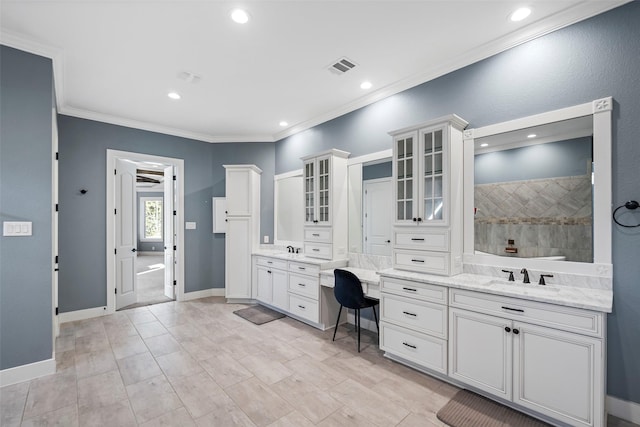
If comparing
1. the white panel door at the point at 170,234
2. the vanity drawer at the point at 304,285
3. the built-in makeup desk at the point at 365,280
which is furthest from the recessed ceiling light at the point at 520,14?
the white panel door at the point at 170,234

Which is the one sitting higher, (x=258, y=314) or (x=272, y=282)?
(x=272, y=282)

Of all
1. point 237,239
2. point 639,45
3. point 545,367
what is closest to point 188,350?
point 237,239

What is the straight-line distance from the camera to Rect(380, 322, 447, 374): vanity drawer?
2443 mm

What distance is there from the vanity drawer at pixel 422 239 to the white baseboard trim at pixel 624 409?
4.85 ft

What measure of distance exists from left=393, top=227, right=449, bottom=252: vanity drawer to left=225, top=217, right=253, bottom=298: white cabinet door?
2.79 m

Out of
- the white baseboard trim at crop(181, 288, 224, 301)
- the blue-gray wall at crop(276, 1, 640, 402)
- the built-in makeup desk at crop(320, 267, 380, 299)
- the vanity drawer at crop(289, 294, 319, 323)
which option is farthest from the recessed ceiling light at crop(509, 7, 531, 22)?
the white baseboard trim at crop(181, 288, 224, 301)

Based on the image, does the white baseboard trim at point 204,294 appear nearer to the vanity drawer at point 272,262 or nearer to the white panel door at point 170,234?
the white panel door at point 170,234

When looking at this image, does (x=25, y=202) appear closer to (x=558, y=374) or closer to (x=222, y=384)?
(x=222, y=384)

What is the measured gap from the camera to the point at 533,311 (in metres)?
1.98

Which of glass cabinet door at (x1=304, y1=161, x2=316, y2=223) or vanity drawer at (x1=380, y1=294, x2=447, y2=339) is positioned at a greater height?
glass cabinet door at (x1=304, y1=161, x2=316, y2=223)

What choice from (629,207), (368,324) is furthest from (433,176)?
(368,324)

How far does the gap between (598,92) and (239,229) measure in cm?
457

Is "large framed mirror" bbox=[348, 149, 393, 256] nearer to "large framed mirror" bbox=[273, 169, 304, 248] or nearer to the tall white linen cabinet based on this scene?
"large framed mirror" bbox=[273, 169, 304, 248]

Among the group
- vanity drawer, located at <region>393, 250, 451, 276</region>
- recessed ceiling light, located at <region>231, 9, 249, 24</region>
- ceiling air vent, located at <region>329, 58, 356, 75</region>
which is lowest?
vanity drawer, located at <region>393, 250, 451, 276</region>
